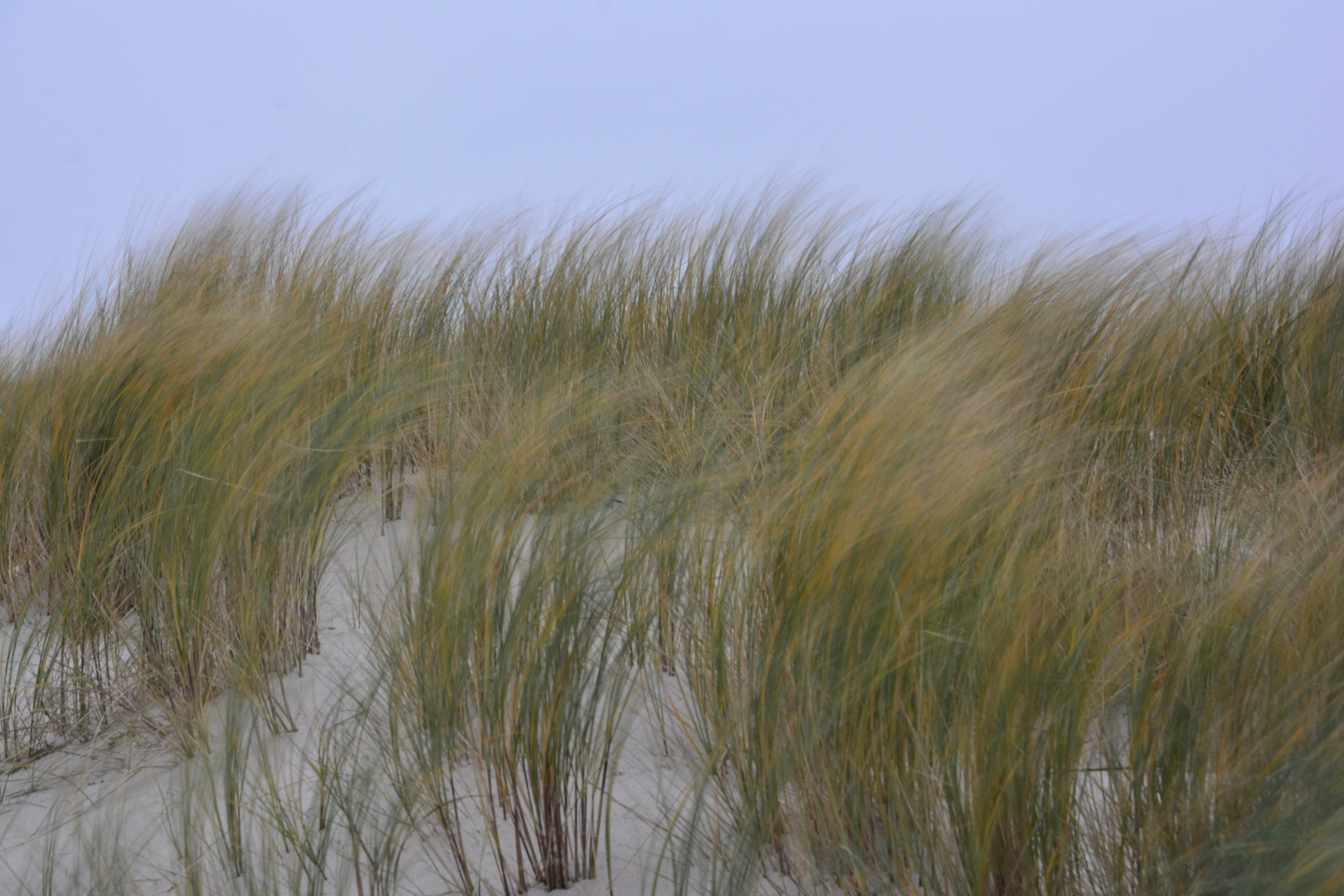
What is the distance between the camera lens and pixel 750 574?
1288 millimetres

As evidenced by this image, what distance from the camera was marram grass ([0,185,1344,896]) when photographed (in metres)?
1.04

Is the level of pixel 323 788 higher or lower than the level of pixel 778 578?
lower

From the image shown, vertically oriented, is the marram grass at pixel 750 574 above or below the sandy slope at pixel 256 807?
above

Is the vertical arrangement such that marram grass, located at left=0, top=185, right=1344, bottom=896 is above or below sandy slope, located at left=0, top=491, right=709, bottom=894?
above

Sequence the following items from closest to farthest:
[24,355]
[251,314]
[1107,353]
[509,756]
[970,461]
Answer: [509,756], [970,461], [1107,353], [251,314], [24,355]

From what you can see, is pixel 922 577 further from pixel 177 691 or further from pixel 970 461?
pixel 177 691

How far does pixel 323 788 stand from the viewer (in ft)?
4.02

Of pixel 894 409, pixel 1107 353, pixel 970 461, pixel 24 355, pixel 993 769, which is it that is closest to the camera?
pixel 993 769

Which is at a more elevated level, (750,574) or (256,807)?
(750,574)

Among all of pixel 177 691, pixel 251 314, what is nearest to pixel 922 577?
pixel 177 691

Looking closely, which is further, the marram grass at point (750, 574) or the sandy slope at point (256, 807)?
the sandy slope at point (256, 807)

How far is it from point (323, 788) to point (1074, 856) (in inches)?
38.6

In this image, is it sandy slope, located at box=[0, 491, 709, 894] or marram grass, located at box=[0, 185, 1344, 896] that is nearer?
marram grass, located at box=[0, 185, 1344, 896]

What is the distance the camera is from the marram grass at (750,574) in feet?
3.42
